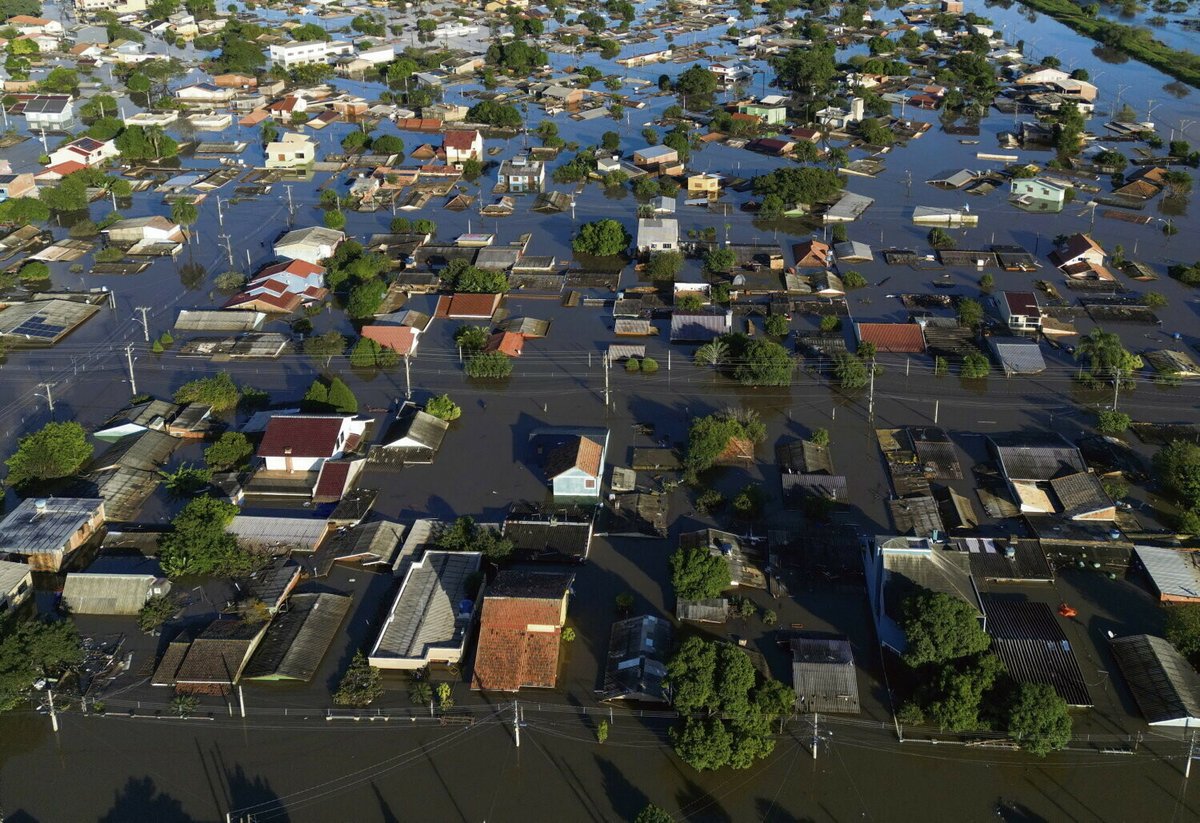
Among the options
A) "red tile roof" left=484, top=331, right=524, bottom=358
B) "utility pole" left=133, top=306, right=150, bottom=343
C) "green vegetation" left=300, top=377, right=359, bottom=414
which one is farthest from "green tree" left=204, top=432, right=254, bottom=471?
"utility pole" left=133, top=306, right=150, bottom=343

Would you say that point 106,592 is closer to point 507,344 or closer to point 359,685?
point 359,685

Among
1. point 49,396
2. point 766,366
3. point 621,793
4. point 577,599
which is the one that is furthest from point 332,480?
point 766,366

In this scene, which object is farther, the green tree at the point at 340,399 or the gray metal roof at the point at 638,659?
the green tree at the point at 340,399

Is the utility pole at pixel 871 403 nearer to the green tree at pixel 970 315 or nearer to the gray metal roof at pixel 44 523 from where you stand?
the green tree at pixel 970 315

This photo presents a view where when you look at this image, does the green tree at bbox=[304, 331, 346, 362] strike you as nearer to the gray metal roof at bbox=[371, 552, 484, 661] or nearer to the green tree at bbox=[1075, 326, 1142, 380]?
the gray metal roof at bbox=[371, 552, 484, 661]

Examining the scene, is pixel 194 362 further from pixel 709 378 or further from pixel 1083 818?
pixel 1083 818

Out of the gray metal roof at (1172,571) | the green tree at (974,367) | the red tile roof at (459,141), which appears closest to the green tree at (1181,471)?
the gray metal roof at (1172,571)
